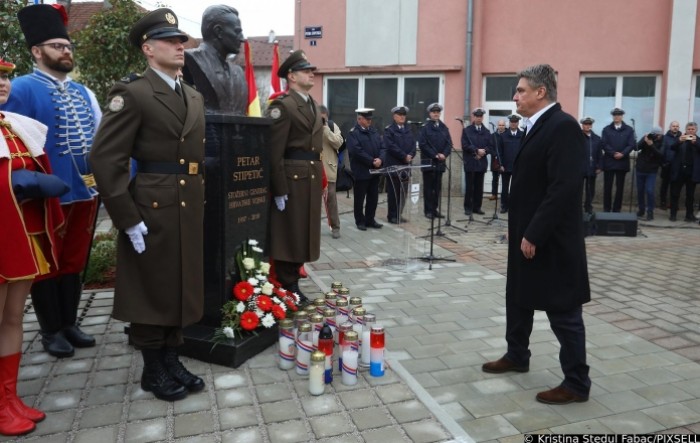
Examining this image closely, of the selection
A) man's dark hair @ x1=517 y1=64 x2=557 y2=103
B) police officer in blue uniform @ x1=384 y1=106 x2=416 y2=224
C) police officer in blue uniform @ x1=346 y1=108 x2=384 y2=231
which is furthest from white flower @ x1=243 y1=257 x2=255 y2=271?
police officer in blue uniform @ x1=384 y1=106 x2=416 y2=224

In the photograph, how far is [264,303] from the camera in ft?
14.6

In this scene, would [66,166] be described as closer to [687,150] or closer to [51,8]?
[51,8]

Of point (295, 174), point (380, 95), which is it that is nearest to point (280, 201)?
point (295, 174)

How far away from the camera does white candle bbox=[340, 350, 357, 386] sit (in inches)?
152

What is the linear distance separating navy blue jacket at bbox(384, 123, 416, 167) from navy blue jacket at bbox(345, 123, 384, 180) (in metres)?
0.39

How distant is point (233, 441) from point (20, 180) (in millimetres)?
1743

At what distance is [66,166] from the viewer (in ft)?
13.5

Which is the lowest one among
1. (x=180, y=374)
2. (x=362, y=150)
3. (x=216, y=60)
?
(x=180, y=374)

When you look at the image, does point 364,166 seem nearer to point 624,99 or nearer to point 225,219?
point 225,219

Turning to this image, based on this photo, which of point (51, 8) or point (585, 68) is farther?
point (585, 68)

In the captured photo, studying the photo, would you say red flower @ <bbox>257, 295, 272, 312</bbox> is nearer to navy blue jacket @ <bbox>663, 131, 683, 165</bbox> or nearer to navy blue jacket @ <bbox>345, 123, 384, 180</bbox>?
navy blue jacket @ <bbox>345, 123, 384, 180</bbox>

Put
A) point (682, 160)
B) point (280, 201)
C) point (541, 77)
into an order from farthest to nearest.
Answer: point (682, 160) < point (280, 201) < point (541, 77)

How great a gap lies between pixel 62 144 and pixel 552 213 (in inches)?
128

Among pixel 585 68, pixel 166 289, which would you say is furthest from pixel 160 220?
pixel 585 68
